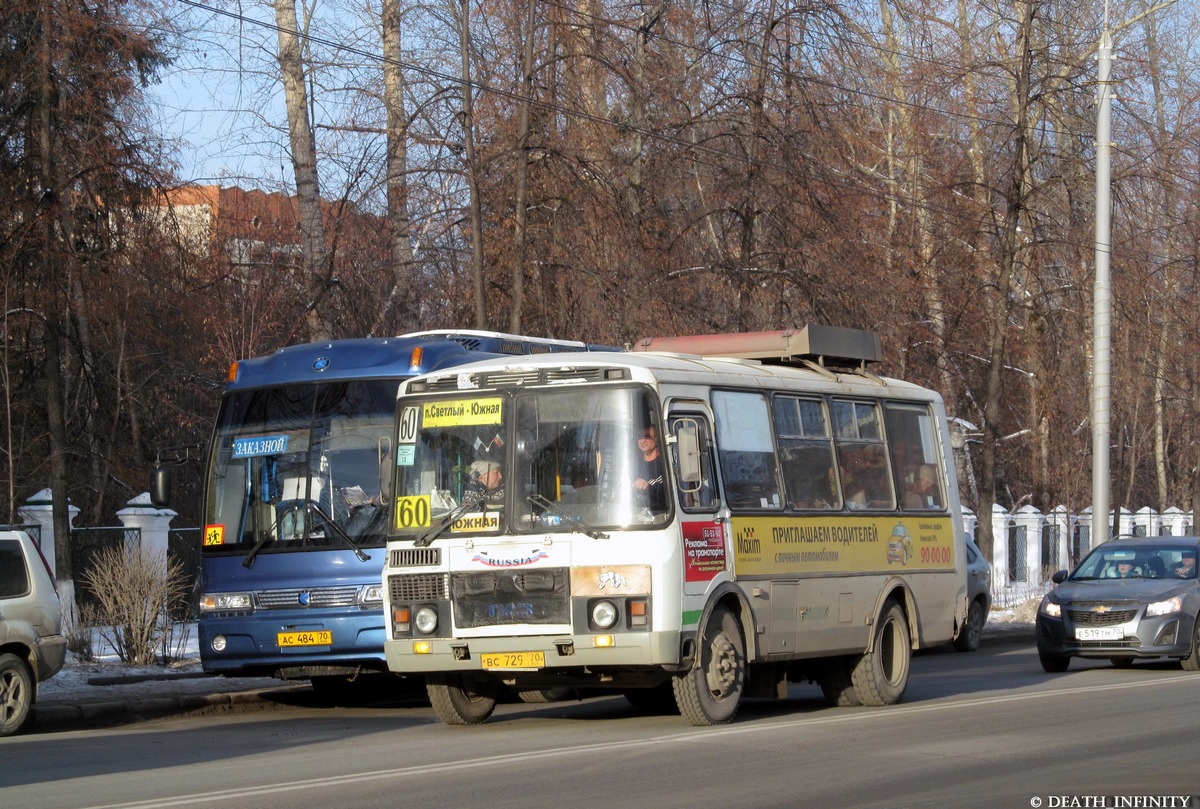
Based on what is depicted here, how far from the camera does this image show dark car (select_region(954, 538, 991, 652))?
22.4 m

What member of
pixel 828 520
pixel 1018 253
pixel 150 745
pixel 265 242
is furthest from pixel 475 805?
pixel 265 242

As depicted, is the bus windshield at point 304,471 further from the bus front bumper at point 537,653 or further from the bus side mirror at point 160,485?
the bus front bumper at point 537,653

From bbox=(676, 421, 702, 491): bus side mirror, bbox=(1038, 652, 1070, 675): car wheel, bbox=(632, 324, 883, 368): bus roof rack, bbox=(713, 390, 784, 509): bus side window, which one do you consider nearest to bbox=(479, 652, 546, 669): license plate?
bbox=(676, 421, 702, 491): bus side mirror

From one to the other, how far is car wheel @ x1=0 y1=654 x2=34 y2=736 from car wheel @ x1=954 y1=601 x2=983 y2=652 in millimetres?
14008

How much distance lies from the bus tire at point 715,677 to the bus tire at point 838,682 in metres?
2.27

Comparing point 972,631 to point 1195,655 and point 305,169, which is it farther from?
point 305,169

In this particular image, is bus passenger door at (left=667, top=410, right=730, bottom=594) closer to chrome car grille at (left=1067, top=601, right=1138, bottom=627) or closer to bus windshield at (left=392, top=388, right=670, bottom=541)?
bus windshield at (left=392, top=388, right=670, bottom=541)

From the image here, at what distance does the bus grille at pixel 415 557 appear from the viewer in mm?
11570

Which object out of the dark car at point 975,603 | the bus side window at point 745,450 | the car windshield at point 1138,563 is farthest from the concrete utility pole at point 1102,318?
the bus side window at point 745,450

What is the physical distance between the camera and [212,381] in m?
35.2

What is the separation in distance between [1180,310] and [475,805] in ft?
125

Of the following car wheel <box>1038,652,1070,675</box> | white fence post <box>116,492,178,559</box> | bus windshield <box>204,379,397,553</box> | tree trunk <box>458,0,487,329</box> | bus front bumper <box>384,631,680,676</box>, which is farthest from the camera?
white fence post <box>116,492,178,559</box>

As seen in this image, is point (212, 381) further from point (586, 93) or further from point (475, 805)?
point (475, 805)

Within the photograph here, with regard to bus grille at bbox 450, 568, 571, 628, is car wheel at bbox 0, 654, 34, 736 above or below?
below
